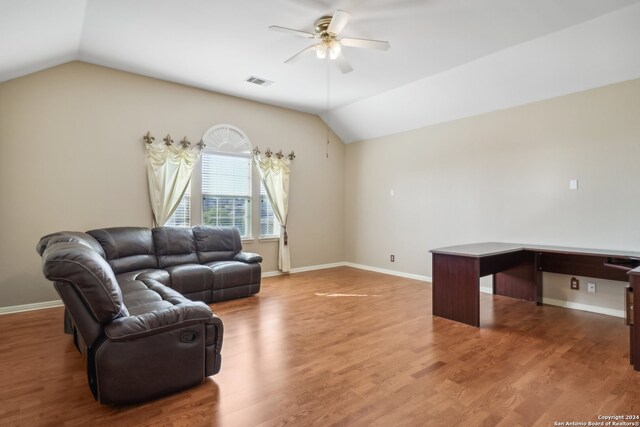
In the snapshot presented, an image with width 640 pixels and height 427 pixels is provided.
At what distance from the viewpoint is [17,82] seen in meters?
3.96

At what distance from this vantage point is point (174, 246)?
459 centimetres

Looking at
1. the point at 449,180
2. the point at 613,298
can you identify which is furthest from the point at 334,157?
the point at 613,298

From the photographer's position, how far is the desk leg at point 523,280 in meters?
4.27

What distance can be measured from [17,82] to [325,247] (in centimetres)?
538

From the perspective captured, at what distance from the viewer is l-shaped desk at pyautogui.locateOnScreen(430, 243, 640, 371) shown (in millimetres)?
3439

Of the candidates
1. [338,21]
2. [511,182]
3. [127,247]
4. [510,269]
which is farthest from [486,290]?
[127,247]

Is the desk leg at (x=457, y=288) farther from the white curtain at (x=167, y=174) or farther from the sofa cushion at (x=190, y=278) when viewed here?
the white curtain at (x=167, y=174)

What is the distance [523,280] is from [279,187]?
4154 mm

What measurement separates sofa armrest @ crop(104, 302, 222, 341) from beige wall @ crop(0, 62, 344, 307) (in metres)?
3.07

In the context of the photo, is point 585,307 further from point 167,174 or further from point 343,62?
point 167,174

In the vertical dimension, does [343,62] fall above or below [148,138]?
above

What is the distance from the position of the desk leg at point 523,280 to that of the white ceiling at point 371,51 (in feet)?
7.25

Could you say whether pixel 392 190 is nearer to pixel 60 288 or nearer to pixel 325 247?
pixel 325 247

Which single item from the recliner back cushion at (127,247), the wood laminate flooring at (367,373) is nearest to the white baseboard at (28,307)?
the wood laminate flooring at (367,373)
